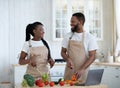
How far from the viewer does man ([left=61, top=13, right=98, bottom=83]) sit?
318cm

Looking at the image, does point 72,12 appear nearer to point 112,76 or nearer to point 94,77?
point 112,76

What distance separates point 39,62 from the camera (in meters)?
3.11

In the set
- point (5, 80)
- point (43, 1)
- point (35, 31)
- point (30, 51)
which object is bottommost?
point (5, 80)

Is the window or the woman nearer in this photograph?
the woman

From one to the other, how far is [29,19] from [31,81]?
3.29 meters

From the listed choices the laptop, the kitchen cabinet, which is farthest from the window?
the laptop

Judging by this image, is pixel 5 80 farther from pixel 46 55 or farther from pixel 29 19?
pixel 46 55

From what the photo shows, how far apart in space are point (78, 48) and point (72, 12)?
2.62 m

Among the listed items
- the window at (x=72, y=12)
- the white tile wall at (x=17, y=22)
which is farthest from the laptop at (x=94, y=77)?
the white tile wall at (x=17, y=22)

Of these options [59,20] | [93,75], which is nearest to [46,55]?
[93,75]

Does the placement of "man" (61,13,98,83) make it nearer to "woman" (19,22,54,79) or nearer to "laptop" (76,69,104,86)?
"woman" (19,22,54,79)

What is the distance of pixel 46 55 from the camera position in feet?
10.4

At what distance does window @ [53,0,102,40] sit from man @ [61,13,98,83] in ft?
7.99

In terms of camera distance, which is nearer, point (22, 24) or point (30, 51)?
point (30, 51)
